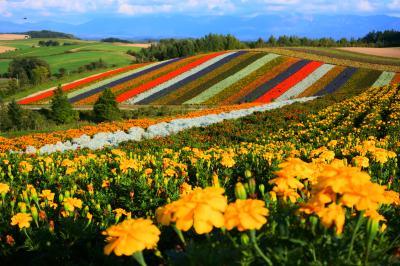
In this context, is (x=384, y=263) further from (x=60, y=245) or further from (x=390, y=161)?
(x=390, y=161)

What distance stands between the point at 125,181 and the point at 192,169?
4.97ft

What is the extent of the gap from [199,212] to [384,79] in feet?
136

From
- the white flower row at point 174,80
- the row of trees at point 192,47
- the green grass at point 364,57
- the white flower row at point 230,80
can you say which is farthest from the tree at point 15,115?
the row of trees at point 192,47

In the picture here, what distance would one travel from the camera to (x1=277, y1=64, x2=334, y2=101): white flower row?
3747cm

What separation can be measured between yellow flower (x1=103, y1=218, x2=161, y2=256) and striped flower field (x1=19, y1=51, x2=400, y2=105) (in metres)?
35.1

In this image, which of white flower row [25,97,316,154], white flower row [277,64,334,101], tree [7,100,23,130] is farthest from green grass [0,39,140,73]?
white flower row [25,97,316,154]

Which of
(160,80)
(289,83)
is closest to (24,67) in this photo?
(160,80)

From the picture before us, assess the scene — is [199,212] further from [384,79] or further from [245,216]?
[384,79]

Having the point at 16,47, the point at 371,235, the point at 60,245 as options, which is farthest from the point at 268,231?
the point at 16,47

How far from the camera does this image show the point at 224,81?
44.0m

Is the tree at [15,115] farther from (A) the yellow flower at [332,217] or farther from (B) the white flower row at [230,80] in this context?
(A) the yellow flower at [332,217]

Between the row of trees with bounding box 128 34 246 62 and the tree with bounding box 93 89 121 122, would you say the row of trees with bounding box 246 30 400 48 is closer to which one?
the row of trees with bounding box 128 34 246 62

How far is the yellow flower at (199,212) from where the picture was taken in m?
1.85

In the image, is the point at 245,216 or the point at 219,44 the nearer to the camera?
the point at 245,216
